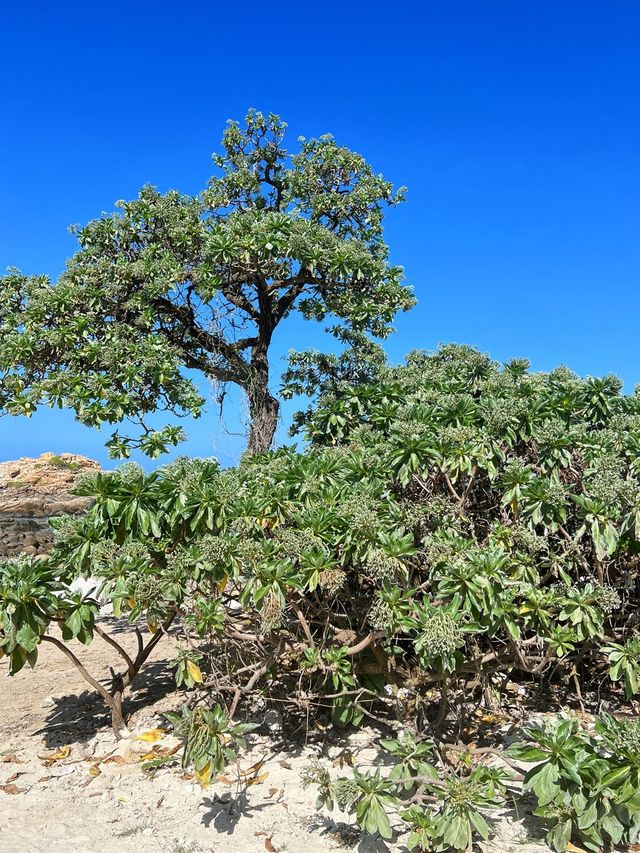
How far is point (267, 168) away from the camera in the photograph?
36.6 feet

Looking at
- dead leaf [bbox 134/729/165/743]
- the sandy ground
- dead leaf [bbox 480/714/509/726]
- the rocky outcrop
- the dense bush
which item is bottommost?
the sandy ground

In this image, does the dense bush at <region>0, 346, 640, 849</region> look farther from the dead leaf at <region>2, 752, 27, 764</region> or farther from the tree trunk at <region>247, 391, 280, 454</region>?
the tree trunk at <region>247, 391, 280, 454</region>

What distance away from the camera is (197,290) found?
8.78 metres

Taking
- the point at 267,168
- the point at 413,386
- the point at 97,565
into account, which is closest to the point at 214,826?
the point at 97,565

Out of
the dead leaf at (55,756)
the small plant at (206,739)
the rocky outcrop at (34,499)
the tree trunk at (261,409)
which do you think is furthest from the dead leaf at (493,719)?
the rocky outcrop at (34,499)

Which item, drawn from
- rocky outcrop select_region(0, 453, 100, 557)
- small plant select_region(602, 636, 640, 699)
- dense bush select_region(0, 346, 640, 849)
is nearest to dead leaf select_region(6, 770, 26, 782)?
dense bush select_region(0, 346, 640, 849)

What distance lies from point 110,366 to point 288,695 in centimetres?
451

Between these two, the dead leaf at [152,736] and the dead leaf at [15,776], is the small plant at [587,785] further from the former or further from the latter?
the dead leaf at [15,776]

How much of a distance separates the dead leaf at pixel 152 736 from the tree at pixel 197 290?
325 centimetres

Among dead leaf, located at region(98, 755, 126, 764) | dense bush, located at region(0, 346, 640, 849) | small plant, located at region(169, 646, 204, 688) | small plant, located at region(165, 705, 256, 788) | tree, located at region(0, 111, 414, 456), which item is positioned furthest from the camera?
tree, located at region(0, 111, 414, 456)

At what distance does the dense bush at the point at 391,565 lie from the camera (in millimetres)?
3799

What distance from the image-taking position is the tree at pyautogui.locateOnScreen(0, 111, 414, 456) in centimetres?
782

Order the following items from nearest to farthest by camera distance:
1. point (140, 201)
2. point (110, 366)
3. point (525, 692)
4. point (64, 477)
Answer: point (525, 692), point (110, 366), point (140, 201), point (64, 477)

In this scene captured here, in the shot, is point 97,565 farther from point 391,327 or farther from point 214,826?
point 391,327
